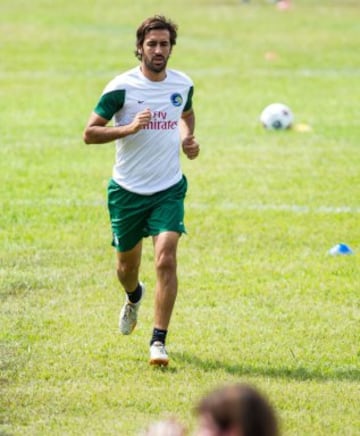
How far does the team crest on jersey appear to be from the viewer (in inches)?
364

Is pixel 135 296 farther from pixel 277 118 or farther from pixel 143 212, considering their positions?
pixel 277 118

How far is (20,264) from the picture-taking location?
1180 centimetres

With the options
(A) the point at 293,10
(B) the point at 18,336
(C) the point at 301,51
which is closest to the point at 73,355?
(B) the point at 18,336

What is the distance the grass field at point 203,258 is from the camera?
8352mm

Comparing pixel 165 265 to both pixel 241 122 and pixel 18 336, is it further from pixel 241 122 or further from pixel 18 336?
pixel 241 122

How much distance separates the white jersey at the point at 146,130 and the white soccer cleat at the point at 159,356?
977 mm

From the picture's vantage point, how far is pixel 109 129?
9.00m

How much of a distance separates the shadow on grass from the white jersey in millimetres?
1160

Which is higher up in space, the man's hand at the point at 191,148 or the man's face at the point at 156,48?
the man's face at the point at 156,48

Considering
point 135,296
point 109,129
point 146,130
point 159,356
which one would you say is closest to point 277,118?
point 135,296

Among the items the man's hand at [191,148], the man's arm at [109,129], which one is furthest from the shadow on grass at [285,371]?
the man's arm at [109,129]

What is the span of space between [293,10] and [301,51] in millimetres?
8743

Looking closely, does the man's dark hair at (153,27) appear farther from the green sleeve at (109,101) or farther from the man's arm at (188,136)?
the man's arm at (188,136)

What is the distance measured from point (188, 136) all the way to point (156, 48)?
0.64 m
